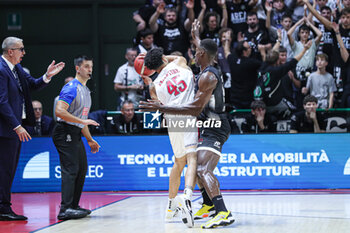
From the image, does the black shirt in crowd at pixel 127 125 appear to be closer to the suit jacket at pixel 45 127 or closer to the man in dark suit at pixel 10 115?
the suit jacket at pixel 45 127

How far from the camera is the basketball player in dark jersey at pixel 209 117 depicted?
6.25 metres

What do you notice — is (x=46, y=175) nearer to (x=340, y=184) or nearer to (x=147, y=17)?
(x=147, y=17)

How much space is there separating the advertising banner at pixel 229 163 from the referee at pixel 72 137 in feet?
9.57

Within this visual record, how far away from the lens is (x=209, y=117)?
6656 millimetres

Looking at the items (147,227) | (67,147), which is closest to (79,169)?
(67,147)

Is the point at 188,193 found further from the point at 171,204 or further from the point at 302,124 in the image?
the point at 302,124

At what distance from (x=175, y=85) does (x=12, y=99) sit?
225 centimetres

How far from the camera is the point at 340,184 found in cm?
989

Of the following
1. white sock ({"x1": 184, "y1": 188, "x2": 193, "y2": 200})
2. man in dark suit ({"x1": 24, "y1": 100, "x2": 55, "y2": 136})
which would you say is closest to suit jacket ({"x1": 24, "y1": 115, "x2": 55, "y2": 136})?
man in dark suit ({"x1": 24, "y1": 100, "x2": 55, "y2": 136})

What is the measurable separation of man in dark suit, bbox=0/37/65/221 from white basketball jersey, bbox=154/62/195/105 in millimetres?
1867

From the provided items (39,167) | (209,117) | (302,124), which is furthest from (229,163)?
(39,167)

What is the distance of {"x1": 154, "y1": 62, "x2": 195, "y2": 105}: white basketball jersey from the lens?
274 inches

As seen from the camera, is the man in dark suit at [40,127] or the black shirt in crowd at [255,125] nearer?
the black shirt in crowd at [255,125]

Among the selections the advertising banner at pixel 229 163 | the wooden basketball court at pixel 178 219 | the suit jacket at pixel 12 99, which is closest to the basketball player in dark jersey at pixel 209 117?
the wooden basketball court at pixel 178 219
